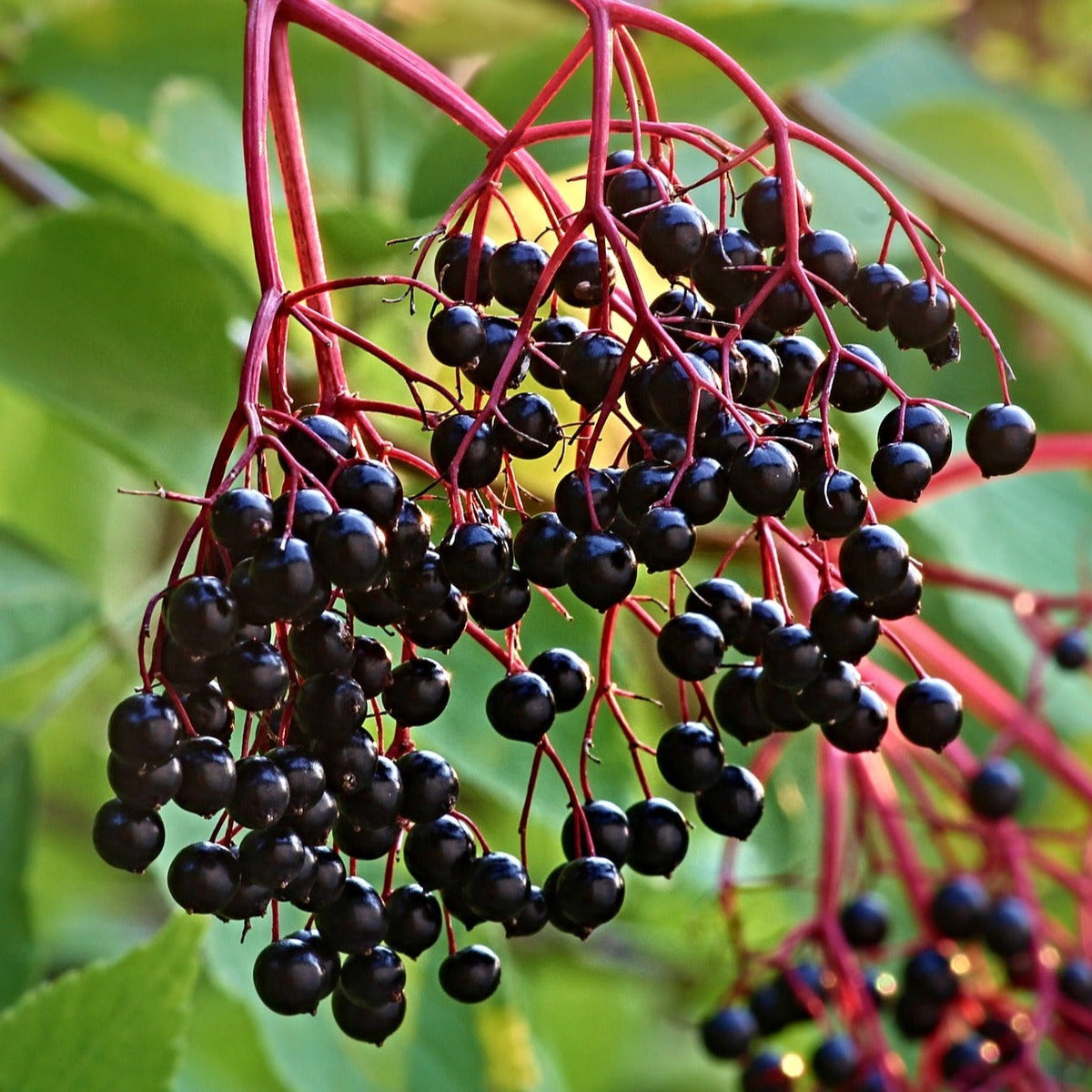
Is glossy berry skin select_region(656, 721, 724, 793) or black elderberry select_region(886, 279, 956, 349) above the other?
black elderberry select_region(886, 279, 956, 349)

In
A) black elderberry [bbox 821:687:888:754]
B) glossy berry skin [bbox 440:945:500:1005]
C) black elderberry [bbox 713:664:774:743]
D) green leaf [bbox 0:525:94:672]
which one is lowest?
green leaf [bbox 0:525:94:672]

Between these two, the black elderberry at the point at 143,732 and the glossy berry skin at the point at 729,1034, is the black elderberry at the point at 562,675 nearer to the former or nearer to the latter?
the black elderberry at the point at 143,732

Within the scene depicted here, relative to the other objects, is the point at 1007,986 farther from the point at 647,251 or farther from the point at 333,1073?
the point at 647,251

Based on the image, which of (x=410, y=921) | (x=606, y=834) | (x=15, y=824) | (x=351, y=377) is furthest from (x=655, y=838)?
(x=15, y=824)

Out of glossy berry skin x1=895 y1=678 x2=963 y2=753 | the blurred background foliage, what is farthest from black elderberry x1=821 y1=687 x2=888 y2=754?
the blurred background foliage

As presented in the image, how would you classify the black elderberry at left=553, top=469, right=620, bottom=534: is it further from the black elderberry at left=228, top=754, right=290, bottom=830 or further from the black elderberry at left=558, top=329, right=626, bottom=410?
the black elderberry at left=228, top=754, right=290, bottom=830

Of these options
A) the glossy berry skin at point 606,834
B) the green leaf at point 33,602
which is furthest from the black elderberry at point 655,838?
the green leaf at point 33,602
